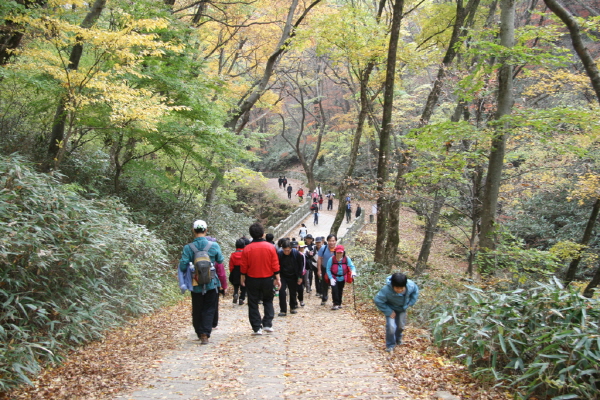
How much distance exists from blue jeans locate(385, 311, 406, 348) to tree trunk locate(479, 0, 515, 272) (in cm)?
358

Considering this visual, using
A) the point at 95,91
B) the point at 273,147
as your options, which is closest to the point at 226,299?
the point at 95,91

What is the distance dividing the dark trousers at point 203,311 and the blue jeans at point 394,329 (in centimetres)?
253

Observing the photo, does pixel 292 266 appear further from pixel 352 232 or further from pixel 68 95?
pixel 352 232

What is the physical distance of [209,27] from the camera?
18953 millimetres

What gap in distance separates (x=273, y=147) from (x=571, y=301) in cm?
4470

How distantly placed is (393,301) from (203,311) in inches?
108

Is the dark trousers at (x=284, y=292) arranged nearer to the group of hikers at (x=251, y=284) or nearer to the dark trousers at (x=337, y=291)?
the dark trousers at (x=337, y=291)

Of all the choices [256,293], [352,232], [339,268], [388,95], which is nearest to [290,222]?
[352,232]

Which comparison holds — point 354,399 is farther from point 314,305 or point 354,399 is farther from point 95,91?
point 95,91

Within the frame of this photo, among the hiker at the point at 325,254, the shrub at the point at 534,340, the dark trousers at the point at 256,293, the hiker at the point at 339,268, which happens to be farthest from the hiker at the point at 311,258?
the shrub at the point at 534,340

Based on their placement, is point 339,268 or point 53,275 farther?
point 339,268

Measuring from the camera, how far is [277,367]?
16.6 ft

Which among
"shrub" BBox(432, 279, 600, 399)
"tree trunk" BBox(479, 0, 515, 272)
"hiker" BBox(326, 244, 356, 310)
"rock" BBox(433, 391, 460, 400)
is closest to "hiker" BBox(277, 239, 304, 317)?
"hiker" BBox(326, 244, 356, 310)

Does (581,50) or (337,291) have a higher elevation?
(581,50)
